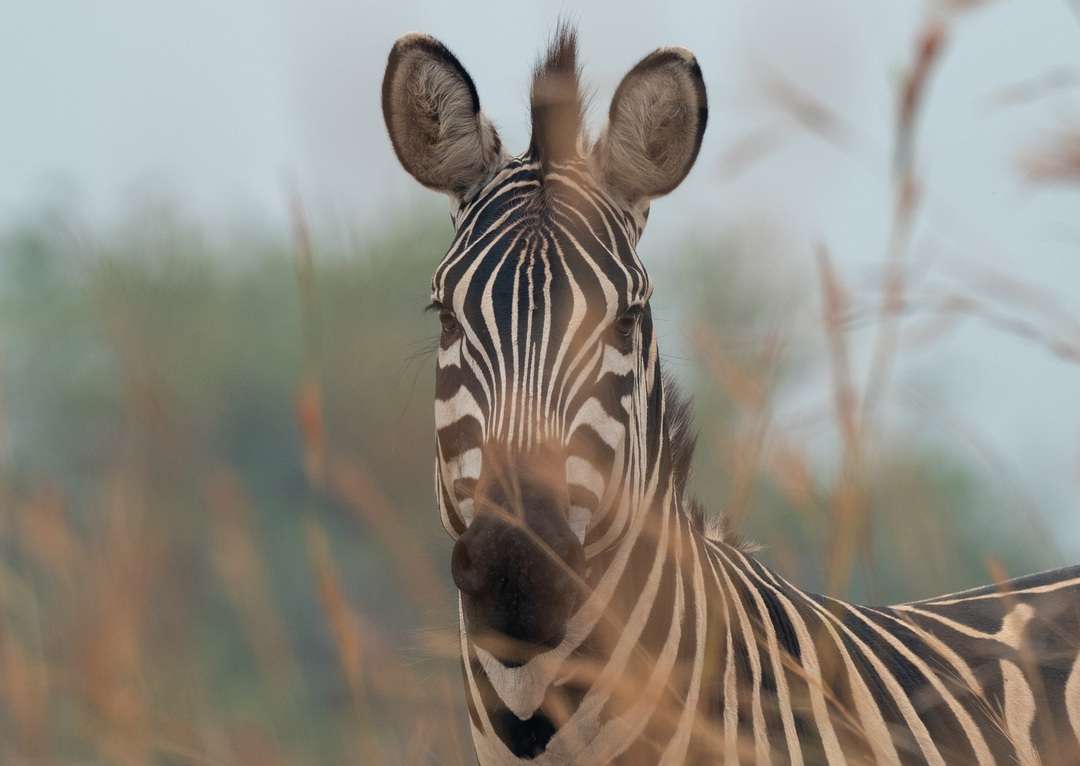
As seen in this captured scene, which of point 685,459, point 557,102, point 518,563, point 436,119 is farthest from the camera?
point 436,119

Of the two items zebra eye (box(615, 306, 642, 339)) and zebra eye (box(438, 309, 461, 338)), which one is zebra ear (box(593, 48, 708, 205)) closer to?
zebra eye (box(615, 306, 642, 339))

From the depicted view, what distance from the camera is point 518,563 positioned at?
2795mm

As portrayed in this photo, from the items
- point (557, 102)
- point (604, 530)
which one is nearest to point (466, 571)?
point (604, 530)

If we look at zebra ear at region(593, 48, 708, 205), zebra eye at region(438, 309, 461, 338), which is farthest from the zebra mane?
zebra eye at region(438, 309, 461, 338)

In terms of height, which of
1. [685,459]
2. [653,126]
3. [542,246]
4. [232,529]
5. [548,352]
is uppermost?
[653,126]

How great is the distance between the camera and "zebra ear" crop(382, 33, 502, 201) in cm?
387

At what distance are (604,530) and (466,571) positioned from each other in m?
0.55

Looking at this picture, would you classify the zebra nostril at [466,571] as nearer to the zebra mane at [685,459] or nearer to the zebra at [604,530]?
the zebra at [604,530]

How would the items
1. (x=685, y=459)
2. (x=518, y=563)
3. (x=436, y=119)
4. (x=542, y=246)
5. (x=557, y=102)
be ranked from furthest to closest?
(x=436, y=119) → (x=685, y=459) → (x=557, y=102) → (x=542, y=246) → (x=518, y=563)

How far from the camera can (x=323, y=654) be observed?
71.6 feet

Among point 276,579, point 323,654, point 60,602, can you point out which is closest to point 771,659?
point 60,602

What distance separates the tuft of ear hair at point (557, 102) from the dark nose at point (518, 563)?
3.60 ft

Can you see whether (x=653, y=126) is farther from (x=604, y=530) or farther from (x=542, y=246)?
(x=604, y=530)

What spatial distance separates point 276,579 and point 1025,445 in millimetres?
25703
